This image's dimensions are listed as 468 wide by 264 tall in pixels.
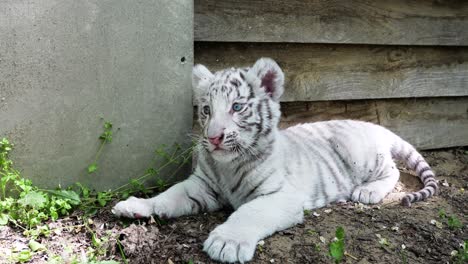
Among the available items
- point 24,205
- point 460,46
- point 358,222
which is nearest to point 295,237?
point 358,222

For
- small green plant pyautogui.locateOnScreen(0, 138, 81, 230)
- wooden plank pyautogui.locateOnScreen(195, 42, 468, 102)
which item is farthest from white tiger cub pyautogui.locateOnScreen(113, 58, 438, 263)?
wooden plank pyautogui.locateOnScreen(195, 42, 468, 102)

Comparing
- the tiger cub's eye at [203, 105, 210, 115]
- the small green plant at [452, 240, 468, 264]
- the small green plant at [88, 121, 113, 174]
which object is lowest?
the small green plant at [452, 240, 468, 264]

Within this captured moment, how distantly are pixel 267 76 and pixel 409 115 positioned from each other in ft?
6.42

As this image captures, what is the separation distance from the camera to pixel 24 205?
9.48 ft

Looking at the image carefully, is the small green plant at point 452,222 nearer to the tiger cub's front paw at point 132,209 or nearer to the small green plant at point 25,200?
the tiger cub's front paw at point 132,209

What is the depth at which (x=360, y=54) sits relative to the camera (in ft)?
13.8

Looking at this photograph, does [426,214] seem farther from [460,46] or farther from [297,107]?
[460,46]

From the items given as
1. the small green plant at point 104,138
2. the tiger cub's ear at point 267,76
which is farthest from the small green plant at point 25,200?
the tiger cub's ear at point 267,76

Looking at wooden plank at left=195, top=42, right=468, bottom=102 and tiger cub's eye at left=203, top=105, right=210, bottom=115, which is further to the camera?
wooden plank at left=195, top=42, right=468, bottom=102

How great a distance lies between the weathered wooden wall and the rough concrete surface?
378 mm

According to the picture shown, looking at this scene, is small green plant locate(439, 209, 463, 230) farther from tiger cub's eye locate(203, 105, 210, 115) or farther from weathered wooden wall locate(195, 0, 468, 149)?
tiger cub's eye locate(203, 105, 210, 115)

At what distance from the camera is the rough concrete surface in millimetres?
2982

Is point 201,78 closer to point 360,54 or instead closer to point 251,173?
point 251,173

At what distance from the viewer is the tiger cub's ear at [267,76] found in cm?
308
